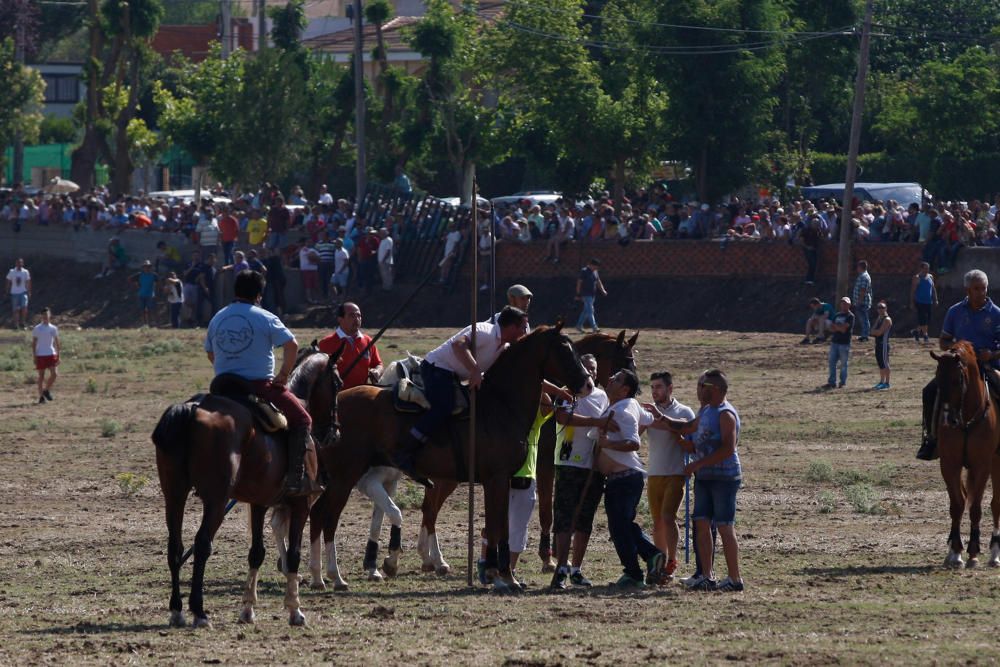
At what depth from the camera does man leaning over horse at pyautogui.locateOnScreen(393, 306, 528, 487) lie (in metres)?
13.1

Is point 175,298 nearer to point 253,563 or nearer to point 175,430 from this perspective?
point 253,563

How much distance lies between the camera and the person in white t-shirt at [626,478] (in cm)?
1305

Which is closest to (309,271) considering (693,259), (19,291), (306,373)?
(19,291)

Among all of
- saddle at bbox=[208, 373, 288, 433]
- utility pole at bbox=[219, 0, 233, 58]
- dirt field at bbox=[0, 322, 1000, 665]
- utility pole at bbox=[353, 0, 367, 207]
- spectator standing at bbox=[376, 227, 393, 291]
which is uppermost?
utility pole at bbox=[219, 0, 233, 58]

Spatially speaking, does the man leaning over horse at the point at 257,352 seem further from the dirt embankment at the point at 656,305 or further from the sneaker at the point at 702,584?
the dirt embankment at the point at 656,305

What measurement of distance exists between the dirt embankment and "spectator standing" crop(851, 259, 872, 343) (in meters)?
2.54

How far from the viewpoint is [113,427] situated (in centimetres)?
2428

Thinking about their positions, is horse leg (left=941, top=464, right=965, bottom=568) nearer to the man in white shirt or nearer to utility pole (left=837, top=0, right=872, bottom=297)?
the man in white shirt

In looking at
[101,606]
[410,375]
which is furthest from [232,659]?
[410,375]

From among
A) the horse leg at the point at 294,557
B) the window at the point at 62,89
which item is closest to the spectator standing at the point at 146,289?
the horse leg at the point at 294,557

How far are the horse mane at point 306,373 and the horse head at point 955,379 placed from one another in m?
5.28

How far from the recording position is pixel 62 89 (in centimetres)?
9894

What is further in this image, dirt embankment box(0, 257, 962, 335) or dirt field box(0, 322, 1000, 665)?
dirt embankment box(0, 257, 962, 335)

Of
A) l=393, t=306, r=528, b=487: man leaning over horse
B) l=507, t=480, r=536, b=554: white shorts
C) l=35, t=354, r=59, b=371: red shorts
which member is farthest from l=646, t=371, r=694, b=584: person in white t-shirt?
l=35, t=354, r=59, b=371: red shorts
